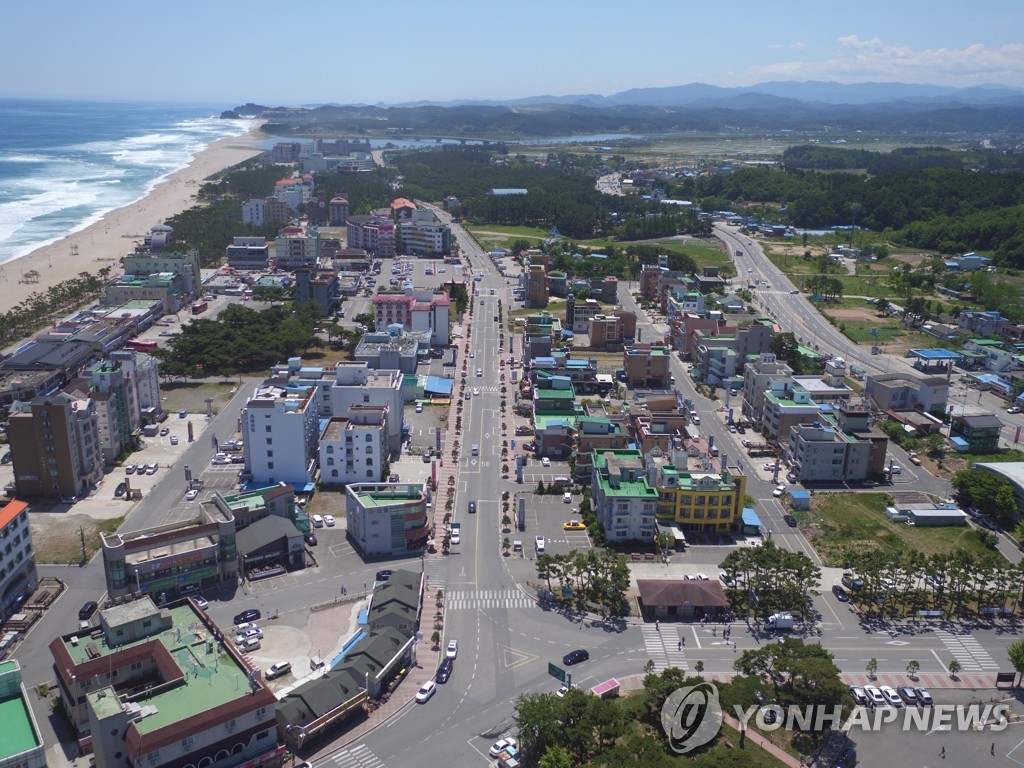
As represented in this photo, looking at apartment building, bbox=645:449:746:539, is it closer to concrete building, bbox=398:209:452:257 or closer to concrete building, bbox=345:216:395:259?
concrete building, bbox=398:209:452:257

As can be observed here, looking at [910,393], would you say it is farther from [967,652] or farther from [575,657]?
[575,657]

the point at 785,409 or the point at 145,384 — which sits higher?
the point at 145,384

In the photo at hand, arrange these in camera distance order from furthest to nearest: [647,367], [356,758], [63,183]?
[63,183]
[647,367]
[356,758]

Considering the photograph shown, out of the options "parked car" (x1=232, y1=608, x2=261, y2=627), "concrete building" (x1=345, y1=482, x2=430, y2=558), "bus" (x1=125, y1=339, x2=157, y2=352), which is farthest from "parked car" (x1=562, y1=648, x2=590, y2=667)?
"bus" (x1=125, y1=339, x2=157, y2=352)

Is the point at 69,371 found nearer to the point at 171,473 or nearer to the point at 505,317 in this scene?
the point at 171,473

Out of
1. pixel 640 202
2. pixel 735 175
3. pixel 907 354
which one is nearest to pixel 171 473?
pixel 907 354

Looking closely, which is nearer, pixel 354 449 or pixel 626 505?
pixel 626 505

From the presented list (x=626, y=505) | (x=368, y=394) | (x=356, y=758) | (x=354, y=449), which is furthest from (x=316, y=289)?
(x=356, y=758)
